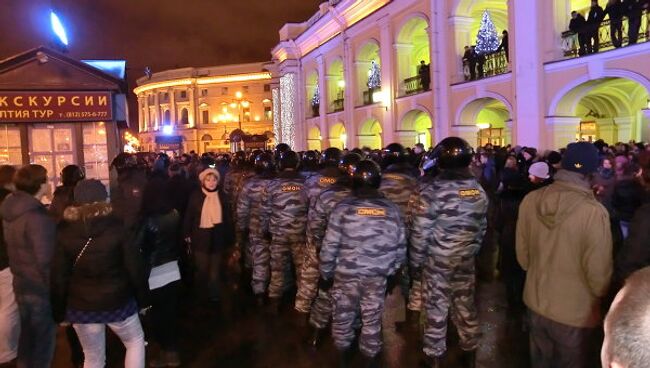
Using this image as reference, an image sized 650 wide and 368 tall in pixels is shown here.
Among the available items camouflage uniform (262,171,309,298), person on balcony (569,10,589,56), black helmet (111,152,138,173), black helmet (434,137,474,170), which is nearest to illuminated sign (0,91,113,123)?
black helmet (111,152,138,173)

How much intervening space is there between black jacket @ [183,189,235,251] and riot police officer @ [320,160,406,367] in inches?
90.7

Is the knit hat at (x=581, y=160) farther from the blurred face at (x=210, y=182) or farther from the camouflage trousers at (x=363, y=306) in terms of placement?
the blurred face at (x=210, y=182)

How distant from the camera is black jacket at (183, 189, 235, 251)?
6.78m

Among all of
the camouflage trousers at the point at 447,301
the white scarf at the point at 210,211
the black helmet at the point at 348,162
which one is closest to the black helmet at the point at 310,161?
the white scarf at the point at 210,211

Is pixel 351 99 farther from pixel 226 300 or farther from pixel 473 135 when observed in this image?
pixel 226 300

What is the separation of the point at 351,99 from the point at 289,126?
33.1 feet

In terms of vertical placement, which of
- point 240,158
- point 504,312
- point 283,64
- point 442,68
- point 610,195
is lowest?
point 504,312

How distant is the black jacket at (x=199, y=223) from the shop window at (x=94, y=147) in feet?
15.3

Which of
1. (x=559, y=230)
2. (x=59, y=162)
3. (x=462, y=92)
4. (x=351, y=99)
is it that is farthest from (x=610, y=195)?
(x=351, y=99)

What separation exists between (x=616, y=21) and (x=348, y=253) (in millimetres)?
11622

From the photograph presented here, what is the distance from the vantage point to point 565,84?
14305mm

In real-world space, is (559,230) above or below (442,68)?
below

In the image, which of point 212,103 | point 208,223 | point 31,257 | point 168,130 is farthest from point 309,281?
point 168,130

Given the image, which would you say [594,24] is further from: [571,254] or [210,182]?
[571,254]
